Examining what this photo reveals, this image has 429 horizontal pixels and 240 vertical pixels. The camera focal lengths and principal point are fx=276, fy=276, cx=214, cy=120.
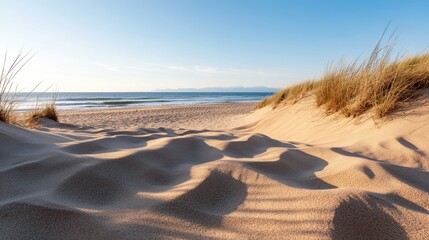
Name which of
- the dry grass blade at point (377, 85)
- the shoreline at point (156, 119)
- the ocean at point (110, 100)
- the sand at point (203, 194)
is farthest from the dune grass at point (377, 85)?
the ocean at point (110, 100)

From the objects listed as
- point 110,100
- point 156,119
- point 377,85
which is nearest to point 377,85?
point 377,85

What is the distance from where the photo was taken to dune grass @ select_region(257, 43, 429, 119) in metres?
2.72

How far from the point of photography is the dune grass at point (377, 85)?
2.72m

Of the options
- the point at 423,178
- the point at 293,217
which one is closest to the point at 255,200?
the point at 293,217

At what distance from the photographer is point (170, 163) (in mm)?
1614

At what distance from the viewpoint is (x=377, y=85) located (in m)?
2.90

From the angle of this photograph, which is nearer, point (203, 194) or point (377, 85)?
point (203, 194)

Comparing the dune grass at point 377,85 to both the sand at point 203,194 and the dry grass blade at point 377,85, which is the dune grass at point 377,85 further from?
the sand at point 203,194

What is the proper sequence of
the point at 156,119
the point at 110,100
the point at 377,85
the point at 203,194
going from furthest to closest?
the point at 110,100 → the point at 156,119 → the point at 377,85 → the point at 203,194

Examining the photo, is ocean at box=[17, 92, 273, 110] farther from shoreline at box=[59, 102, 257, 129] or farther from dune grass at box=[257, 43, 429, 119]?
dune grass at box=[257, 43, 429, 119]

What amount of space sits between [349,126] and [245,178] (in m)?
1.99

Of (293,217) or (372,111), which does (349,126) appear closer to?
(372,111)

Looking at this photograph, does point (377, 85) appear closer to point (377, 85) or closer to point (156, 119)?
point (377, 85)

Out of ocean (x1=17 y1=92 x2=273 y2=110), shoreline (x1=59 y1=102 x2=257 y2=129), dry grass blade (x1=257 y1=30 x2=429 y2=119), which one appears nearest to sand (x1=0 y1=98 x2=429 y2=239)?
dry grass blade (x1=257 y1=30 x2=429 y2=119)
